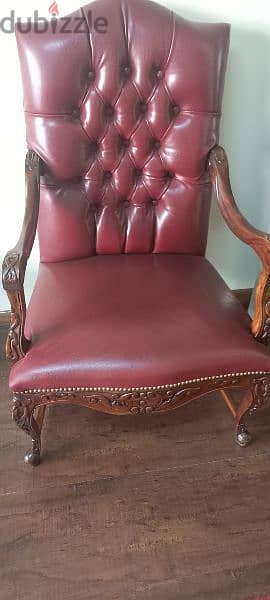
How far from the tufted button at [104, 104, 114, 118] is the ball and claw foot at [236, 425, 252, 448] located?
0.93m

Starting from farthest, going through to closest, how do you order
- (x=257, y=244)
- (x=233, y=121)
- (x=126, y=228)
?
(x=233, y=121) → (x=126, y=228) → (x=257, y=244)

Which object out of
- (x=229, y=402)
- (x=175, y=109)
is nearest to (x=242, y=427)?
(x=229, y=402)

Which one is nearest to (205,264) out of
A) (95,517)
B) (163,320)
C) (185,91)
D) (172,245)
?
(172,245)

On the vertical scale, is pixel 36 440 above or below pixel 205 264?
below

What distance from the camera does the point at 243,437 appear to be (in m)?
1.43

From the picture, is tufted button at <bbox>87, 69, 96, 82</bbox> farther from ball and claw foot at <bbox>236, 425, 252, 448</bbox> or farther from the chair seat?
ball and claw foot at <bbox>236, 425, 252, 448</bbox>

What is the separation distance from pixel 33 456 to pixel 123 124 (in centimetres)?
91

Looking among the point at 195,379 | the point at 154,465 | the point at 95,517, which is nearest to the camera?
the point at 195,379

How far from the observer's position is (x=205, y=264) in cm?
140

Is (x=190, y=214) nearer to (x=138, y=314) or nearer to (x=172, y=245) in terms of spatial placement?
(x=172, y=245)

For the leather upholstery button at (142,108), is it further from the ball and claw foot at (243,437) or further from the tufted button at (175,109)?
the ball and claw foot at (243,437)

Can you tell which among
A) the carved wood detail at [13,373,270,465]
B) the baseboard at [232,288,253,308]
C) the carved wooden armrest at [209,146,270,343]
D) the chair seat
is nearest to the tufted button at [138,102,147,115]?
the carved wooden armrest at [209,146,270,343]

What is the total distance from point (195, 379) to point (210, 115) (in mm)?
685

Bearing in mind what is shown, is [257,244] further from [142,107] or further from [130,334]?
[142,107]
